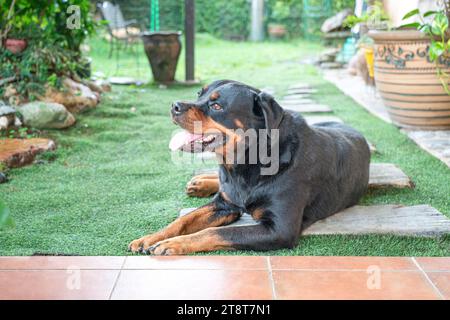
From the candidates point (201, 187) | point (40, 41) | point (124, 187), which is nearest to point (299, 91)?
point (40, 41)

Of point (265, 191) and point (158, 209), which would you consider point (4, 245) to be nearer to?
point (158, 209)

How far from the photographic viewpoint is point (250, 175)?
116 inches

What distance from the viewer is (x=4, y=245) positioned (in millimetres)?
2900

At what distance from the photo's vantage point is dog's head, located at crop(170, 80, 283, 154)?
285 centimetres

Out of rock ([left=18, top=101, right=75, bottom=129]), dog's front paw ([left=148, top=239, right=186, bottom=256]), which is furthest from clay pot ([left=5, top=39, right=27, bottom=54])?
dog's front paw ([left=148, top=239, right=186, bottom=256])

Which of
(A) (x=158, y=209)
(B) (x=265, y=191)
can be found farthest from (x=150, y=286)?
(A) (x=158, y=209)

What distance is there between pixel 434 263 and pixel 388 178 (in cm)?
128

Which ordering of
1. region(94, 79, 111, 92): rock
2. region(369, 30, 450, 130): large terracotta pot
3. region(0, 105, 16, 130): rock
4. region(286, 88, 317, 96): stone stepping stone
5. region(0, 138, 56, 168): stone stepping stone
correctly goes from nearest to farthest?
region(0, 138, 56, 168): stone stepping stone
region(0, 105, 16, 130): rock
region(369, 30, 450, 130): large terracotta pot
region(94, 79, 111, 92): rock
region(286, 88, 317, 96): stone stepping stone

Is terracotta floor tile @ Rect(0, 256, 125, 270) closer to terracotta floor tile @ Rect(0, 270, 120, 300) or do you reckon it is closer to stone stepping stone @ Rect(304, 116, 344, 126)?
terracotta floor tile @ Rect(0, 270, 120, 300)

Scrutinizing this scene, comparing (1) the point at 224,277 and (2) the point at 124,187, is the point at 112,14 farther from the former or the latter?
(1) the point at 224,277

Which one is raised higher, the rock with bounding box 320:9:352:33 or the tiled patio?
the rock with bounding box 320:9:352:33

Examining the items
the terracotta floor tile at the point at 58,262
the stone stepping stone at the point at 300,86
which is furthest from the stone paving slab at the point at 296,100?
the terracotta floor tile at the point at 58,262

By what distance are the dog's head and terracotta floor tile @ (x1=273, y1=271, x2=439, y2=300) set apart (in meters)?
0.73

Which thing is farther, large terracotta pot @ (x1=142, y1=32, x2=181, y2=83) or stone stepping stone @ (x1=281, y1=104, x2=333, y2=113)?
large terracotta pot @ (x1=142, y1=32, x2=181, y2=83)
